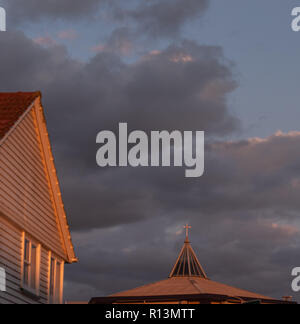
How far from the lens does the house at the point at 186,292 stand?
5009cm

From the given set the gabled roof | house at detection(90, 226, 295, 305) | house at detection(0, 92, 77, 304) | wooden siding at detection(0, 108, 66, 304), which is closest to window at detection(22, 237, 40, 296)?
house at detection(0, 92, 77, 304)

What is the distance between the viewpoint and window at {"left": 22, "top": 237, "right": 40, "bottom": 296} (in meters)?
25.0

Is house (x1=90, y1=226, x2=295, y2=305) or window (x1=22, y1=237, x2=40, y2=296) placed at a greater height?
house (x1=90, y1=226, x2=295, y2=305)

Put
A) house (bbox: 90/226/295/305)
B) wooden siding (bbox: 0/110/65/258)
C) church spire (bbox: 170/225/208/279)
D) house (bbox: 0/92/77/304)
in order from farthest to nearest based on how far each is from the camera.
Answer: church spire (bbox: 170/225/208/279)
house (bbox: 90/226/295/305)
wooden siding (bbox: 0/110/65/258)
house (bbox: 0/92/77/304)

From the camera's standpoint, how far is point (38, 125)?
26.8m

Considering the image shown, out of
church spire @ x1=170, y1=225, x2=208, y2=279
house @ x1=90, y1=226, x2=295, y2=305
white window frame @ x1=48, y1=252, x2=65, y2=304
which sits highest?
church spire @ x1=170, y1=225, x2=208, y2=279

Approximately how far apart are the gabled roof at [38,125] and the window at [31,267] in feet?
9.87

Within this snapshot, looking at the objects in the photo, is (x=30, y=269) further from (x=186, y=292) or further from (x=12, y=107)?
(x=186, y=292)

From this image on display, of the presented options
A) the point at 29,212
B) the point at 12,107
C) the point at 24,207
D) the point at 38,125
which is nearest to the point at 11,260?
the point at 24,207

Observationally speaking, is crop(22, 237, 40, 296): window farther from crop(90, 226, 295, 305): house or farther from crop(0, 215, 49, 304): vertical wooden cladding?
crop(90, 226, 295, 305): house

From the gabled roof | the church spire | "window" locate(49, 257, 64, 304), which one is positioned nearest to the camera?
the gabled roof

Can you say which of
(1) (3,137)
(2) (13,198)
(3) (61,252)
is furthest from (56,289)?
(1) (3,137)

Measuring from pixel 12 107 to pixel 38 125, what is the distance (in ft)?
6.98
